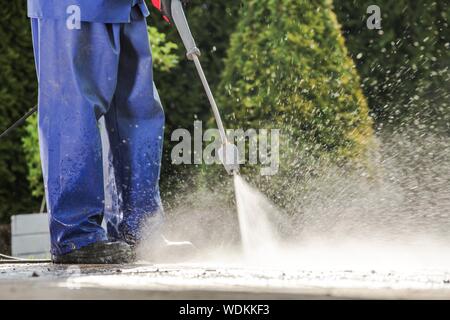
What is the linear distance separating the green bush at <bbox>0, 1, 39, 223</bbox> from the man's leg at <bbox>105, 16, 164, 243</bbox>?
10.8 feet

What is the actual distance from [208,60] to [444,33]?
71.5 inches

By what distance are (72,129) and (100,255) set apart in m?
0.44

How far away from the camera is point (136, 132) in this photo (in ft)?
11.9

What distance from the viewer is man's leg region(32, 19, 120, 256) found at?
11.0 feet

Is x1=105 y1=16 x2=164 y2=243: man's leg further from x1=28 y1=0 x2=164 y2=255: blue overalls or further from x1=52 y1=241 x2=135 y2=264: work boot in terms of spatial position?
x1=52 y1=241 x2=135 y2=264: work boot

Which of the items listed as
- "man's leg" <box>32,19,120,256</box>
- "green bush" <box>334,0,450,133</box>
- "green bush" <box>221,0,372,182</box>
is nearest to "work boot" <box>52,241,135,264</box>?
"man's leg" <box>32,19,120,256</box>

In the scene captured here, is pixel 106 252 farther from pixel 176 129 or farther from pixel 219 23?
pixel 219 23

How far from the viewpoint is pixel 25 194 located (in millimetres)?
7035

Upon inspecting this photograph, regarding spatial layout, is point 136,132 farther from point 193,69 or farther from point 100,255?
point 193,69

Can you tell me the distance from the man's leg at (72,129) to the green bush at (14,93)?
3471mm

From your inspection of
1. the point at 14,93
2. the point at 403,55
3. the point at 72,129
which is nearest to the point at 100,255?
the point at 72,129

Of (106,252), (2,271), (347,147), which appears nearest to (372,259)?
(106,252)

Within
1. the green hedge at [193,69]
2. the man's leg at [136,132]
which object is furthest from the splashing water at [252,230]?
the green hedge at [193,69]

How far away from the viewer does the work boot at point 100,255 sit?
3314mm
